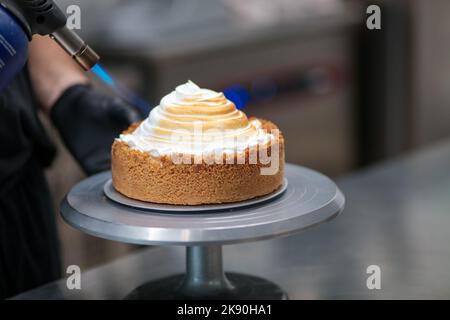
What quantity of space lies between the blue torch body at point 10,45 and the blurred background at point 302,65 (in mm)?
1184

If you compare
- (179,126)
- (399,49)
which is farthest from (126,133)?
(399,49)

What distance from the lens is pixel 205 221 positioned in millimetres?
925

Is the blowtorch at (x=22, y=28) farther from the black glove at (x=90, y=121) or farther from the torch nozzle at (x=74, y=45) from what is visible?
the black glove at (x=90, y=121)

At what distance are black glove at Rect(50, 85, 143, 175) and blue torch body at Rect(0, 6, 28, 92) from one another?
15.3 inches

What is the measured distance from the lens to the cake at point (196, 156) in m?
0.99

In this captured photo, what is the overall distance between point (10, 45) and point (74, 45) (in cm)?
14

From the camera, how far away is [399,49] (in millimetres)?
3531
